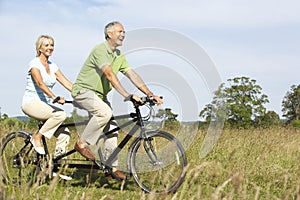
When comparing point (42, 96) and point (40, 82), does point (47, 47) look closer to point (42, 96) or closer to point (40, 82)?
point (40, 82)

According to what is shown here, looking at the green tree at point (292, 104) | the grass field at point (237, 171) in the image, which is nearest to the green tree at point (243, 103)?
the green tree at point (292, 104)

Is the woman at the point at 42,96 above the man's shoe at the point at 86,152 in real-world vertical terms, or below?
above

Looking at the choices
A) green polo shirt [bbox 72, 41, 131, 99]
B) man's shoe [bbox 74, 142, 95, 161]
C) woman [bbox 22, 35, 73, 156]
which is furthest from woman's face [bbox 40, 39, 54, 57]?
man's shoe [bbox 74, 142, 95, 161]

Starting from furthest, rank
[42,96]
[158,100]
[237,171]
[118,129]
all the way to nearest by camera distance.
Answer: [42,96]
[118,129]
[237,171]
[158,100]

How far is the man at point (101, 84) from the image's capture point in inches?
226

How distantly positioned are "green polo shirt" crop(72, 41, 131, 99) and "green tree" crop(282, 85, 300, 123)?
67483 millimetres

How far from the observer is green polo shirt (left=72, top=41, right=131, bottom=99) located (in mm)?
5777

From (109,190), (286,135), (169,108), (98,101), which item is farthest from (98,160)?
Result: (286,135)

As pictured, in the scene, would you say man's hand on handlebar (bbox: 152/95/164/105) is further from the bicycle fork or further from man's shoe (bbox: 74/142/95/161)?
man's shoe (bbox: 74/142/95/161)

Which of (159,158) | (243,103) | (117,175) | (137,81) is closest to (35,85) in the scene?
(137,81)

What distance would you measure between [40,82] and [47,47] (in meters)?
0.54

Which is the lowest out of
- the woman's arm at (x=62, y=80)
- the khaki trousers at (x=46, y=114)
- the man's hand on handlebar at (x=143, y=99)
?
the khaki trousers at (x=46, y=114)

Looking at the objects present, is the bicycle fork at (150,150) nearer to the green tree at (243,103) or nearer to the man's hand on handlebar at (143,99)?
the man's hand on handlebar at (143,99)

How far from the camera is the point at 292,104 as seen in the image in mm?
72375
